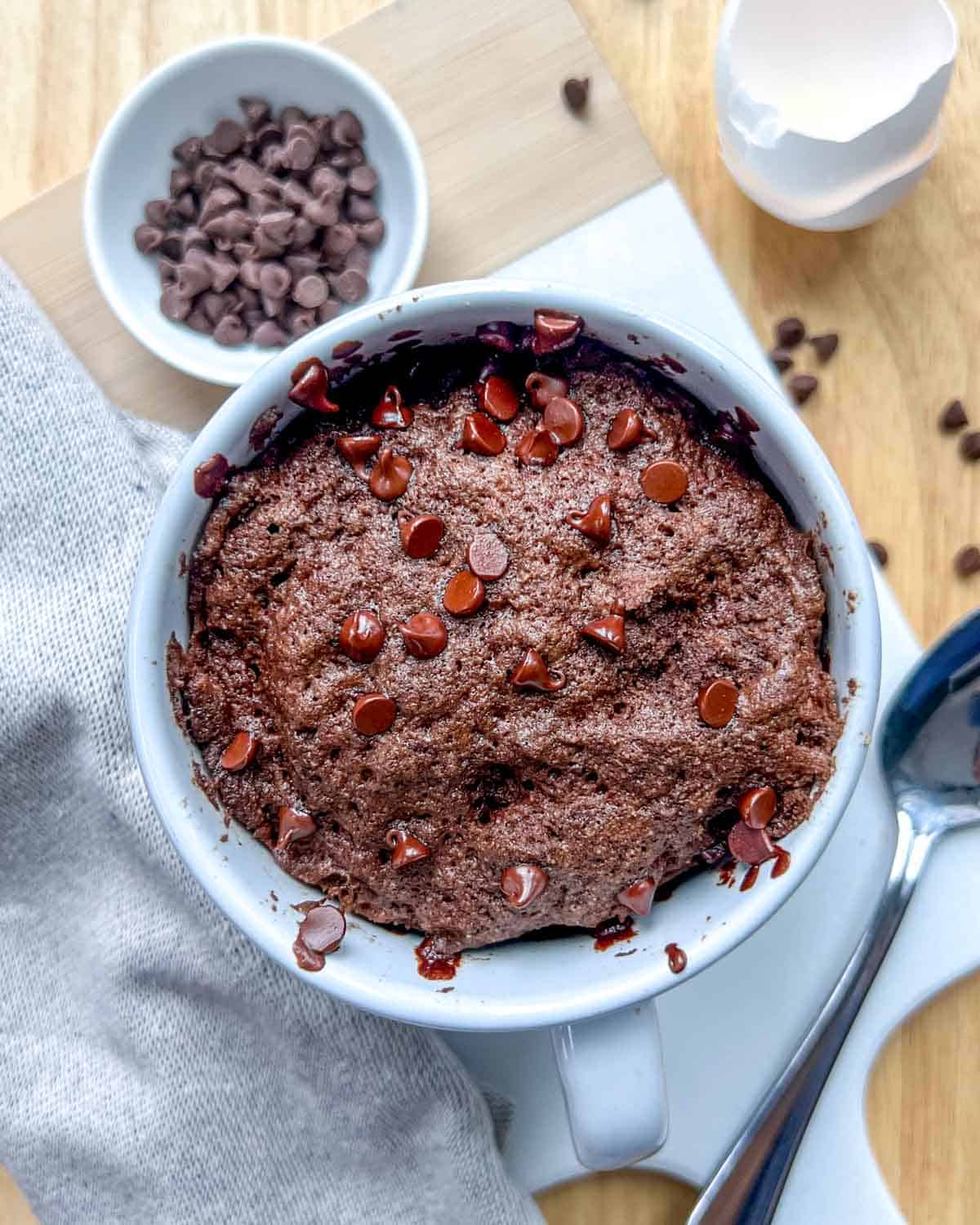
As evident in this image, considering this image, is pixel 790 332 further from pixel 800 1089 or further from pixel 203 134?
pixel 800 1089

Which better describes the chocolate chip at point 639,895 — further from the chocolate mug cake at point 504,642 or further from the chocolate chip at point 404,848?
the chocolate chip at point 404,848

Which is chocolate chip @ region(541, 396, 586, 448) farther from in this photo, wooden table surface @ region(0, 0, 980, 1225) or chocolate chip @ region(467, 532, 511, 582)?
wooden table surface @ region(0, 0, 980, 1225)

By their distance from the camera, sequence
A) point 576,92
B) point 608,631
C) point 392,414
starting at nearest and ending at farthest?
point 608,631, point 392,414, point 576,92

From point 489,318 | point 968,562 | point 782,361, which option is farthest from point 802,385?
point 489,318

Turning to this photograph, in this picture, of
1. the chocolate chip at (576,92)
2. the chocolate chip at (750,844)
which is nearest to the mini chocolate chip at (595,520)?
the chocolate chip at (750,844)

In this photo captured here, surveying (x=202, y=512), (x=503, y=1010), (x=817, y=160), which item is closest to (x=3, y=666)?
(x=202, y=512)

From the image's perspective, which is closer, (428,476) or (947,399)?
(428,476)

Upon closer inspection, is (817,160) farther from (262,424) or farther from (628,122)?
(262,424)
